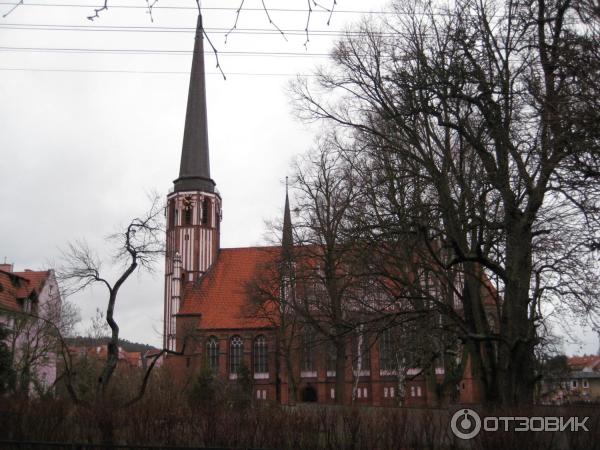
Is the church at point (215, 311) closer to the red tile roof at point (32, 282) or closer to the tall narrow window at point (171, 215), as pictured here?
the tall narrow window at point (171, 215)

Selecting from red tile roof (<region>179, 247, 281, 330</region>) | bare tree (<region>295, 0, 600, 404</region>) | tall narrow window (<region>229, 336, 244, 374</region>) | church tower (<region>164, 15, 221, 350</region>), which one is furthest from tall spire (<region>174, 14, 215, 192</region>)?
bare tree (<region>295, 0, 600, 404</region>)

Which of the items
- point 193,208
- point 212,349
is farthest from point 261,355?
point 193,208

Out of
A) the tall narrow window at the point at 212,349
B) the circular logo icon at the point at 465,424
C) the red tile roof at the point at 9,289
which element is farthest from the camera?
the tall narrow window at the point at 212,349

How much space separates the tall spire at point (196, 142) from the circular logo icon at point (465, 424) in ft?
132

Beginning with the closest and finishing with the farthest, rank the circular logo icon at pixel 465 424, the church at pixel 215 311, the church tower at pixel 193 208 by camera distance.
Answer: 1. the circular logo icon at pixel 465 424
2. the church at pixel 215 311
3. the church tower at pixel 193 208

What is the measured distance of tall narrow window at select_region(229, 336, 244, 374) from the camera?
45469mm

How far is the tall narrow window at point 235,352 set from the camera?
45.5 metres

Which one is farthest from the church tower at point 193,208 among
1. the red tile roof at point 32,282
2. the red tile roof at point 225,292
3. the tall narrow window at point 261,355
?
the red tile roof at point 32,282

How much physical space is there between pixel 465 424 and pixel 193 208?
40249mm

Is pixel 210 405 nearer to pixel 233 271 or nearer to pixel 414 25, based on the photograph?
pixel 414 25

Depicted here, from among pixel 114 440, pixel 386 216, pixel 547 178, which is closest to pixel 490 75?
pixel 547 178

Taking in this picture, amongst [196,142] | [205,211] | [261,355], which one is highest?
[196,142]

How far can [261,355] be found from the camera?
45.7 m

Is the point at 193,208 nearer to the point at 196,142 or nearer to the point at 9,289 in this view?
the point at 196,142
